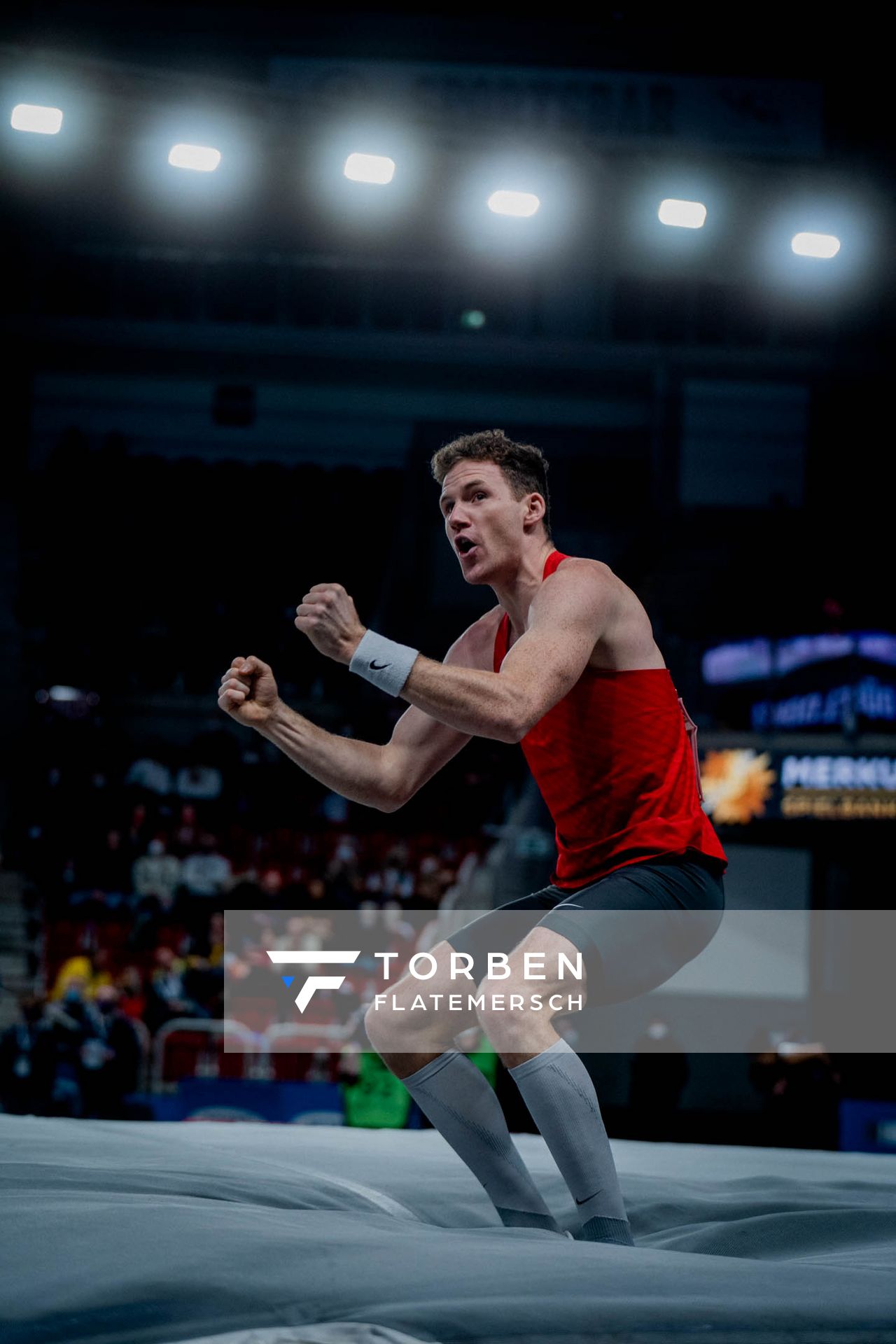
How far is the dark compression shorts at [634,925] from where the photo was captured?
6.81ft

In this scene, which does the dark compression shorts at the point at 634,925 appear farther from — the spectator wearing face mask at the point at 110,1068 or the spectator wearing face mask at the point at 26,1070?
the spectator wearing face mask at the point at 26,1070

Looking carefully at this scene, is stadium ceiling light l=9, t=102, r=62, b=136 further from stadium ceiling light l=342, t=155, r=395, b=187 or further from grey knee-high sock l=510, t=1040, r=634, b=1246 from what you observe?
grey knee-high sock l=510, t=1040, r=634, b=1246

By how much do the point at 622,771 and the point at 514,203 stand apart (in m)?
6.12

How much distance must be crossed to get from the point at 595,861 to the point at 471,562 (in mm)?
595

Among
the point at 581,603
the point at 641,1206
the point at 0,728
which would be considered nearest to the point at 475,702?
the point at 581,603

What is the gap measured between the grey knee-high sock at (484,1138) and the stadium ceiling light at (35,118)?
624cm

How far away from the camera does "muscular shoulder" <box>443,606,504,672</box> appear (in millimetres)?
2570

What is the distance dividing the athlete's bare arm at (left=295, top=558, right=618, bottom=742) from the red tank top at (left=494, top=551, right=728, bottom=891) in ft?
0.46

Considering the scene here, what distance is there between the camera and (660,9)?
14422mm

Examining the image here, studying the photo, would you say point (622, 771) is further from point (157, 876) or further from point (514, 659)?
point (157, 876)

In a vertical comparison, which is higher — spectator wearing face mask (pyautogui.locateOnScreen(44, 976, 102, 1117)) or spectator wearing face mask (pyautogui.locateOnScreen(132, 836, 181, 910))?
spectator wearing face mask (pyautogui.locateOnScreen(132, 836, 181, 910))

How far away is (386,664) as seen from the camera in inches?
77.4

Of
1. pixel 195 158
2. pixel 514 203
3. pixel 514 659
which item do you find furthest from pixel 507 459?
pixel 514 203

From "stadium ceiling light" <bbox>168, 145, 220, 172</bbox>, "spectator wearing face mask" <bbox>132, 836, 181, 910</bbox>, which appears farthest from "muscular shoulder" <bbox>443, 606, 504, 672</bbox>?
"spectator wearing face mask" <bbox>132, 836, 181, 910</bbox>
